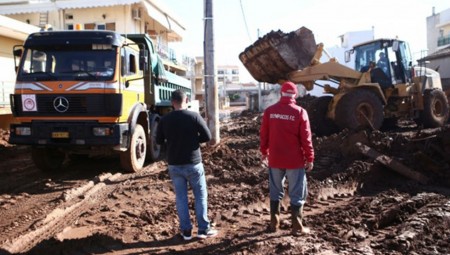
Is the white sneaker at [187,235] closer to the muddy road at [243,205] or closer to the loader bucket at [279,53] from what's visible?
the muddy road at [243,205]

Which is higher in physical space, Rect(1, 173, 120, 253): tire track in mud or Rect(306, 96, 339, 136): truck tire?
Rect(306, 96, 339, 136): truck tire

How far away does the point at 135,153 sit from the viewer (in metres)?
9.58

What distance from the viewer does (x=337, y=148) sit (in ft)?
32.6

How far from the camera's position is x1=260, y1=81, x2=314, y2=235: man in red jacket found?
16.5 feet

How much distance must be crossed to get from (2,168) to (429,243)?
31.0ft

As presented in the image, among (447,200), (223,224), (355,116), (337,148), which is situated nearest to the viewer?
→ (223,224)

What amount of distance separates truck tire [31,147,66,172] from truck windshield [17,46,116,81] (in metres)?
1.72

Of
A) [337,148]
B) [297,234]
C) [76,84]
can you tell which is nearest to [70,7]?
[76,84]

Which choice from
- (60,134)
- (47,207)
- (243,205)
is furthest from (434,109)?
(47,207)

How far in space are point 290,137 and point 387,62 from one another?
32.3ft

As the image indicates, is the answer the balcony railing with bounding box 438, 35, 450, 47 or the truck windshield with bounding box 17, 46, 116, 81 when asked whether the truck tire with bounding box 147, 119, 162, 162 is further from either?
the balcony railing with bounding box 438, 35, 450, 47

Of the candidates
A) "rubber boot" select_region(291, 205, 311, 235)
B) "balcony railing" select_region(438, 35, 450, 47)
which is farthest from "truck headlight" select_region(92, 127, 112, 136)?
"balcony railing" select_region(438, 35, 450, 47)

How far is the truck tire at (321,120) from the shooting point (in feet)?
43.4

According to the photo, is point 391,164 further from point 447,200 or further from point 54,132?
point 54,132
